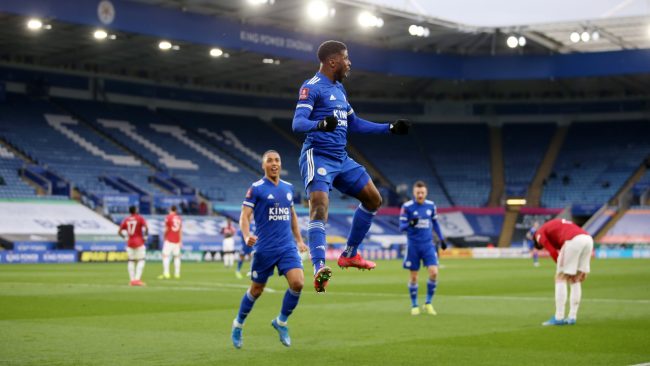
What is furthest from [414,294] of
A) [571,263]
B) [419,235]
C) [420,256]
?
[571,263]

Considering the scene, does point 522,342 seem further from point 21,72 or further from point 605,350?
point 21,72

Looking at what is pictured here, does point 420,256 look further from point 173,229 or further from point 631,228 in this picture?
point 631,228

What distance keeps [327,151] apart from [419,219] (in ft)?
33.3

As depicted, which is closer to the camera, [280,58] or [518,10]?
[518,10]

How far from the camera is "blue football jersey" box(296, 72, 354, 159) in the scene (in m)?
10.6

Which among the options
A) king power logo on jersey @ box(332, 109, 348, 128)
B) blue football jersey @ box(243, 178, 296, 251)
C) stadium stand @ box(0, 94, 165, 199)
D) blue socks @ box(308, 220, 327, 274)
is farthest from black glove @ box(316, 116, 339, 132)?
stadium stand @ box(0, 94, 165, 199)

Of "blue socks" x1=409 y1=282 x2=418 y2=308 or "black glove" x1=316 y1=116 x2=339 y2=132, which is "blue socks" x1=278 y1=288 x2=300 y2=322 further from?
"blue socks" x1=409 y1=282 x2=418 y2=308

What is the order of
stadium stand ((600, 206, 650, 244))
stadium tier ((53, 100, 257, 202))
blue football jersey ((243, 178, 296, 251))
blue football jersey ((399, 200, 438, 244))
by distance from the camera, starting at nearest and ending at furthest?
blue football jersey ((243, 178, 296, 251)) → blue football jersey ((399, 200, 438, 244)) → stadium tier ((53, 100, 257, 202)) → stadium stand ((600, 206, 650, 244))

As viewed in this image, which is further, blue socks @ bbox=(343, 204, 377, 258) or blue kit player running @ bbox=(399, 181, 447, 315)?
blue kit player running @ bbox=(399, 181, 447, 315)

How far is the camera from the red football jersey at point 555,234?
17.2 meters

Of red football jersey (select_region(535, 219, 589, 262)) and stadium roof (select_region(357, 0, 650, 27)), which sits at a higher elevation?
stadium roof (select_region(357, 0, 650, 27))

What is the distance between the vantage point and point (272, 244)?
13297mm

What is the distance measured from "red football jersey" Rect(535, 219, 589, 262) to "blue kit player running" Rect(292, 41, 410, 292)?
283 inches

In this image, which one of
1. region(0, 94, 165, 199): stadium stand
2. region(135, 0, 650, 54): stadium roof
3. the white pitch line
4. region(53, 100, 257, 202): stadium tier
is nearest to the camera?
the white pitch line
